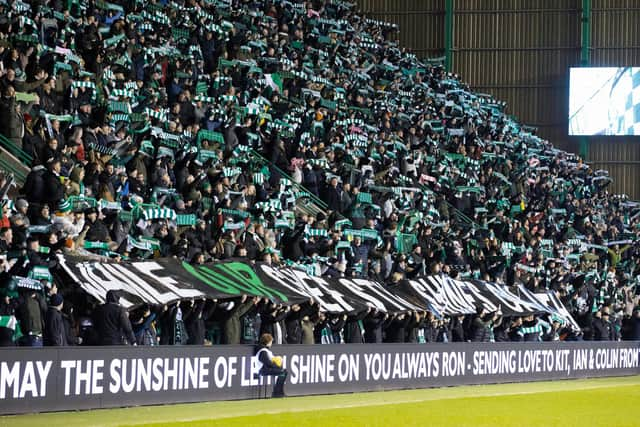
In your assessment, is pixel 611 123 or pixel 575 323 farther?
pixel 611 123

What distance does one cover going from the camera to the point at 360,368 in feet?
69.2

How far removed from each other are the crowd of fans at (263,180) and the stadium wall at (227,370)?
2.72ft

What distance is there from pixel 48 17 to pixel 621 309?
20731 mm

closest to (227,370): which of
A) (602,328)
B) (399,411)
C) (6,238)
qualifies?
(399,411)

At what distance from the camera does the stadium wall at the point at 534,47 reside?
52625mm

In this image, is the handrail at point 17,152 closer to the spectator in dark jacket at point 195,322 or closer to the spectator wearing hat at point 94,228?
the spectator wearing hat at point 94,228

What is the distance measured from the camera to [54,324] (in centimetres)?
1592

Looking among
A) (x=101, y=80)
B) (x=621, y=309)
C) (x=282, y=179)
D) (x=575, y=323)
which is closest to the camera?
(x=101, y=80)

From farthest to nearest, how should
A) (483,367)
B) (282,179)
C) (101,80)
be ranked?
(282,179)
(483,367)
(101,80)

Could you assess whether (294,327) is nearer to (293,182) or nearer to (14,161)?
(14,161)

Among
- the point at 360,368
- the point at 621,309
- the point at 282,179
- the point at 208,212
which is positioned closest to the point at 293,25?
the point at 282,179

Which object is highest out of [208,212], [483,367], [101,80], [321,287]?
[101,80]

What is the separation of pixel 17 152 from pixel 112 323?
4.80 m

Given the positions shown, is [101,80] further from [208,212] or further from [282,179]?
[282,179]
